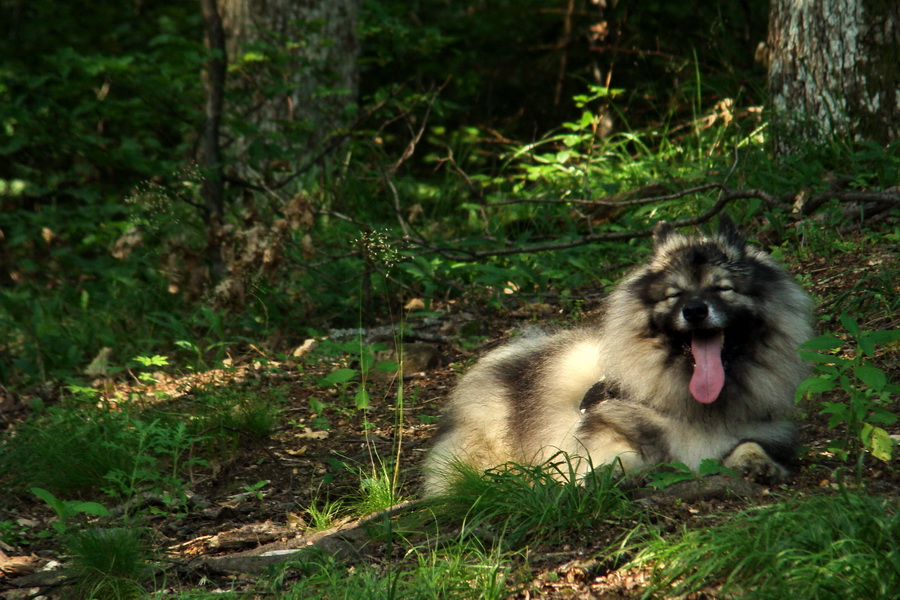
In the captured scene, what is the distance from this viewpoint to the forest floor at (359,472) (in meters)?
2.88

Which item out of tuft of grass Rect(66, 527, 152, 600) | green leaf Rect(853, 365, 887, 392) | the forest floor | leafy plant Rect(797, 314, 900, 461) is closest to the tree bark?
the forest floor

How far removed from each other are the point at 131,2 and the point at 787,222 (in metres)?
9.79

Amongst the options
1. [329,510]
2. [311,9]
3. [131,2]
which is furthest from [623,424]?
[131,2]

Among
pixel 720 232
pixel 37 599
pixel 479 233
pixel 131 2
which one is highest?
pixel 131 2

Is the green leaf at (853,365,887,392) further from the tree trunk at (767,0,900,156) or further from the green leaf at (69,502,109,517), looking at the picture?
the tree trunk at (767,0,900,156)

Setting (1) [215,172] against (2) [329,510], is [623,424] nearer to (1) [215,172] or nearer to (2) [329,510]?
(2) [329,510]

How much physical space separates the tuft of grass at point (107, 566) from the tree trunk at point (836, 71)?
17.4 ft

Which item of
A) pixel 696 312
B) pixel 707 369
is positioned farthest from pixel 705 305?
pixel 707 369

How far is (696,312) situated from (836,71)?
12.7ft

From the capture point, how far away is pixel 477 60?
10.8 meters

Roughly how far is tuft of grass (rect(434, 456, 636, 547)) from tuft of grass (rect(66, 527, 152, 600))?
113 centimetres

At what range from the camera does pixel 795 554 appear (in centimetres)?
243

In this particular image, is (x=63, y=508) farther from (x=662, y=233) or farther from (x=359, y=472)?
(x=662, y=233)

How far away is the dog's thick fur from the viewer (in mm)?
3342
